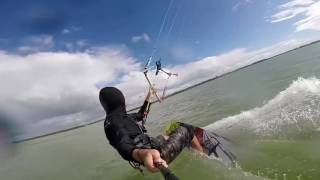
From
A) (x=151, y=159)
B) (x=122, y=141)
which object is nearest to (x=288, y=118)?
(x=122, y=141)

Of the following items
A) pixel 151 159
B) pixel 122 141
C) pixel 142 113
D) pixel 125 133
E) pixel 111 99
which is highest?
pixel 111 99

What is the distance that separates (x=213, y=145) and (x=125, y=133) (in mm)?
3677

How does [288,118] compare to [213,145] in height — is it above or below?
below

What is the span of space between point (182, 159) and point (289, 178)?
544cm

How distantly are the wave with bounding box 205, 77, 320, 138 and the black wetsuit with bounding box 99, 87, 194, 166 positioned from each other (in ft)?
21.8

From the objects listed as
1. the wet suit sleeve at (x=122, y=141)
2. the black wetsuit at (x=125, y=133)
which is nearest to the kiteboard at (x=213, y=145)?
the black wetsuit at (x=125, y=133)

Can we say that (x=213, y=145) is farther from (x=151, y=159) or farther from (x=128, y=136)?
(x=151, y=159)

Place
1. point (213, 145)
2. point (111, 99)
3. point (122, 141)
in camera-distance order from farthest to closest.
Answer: point (213, 145), point (111, 99), point (122, 141)

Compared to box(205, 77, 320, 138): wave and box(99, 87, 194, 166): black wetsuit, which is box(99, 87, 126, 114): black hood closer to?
box(99, 87, 194, 166): black wetsuit

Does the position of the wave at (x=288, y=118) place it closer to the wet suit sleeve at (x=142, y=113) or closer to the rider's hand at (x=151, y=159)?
the wet suit sleeve at (x=142, y=113)

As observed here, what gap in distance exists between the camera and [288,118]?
47.3ft

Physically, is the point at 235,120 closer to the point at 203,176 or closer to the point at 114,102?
the point at 203,176

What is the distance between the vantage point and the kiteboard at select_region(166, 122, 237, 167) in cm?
778

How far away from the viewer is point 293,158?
360 inches
